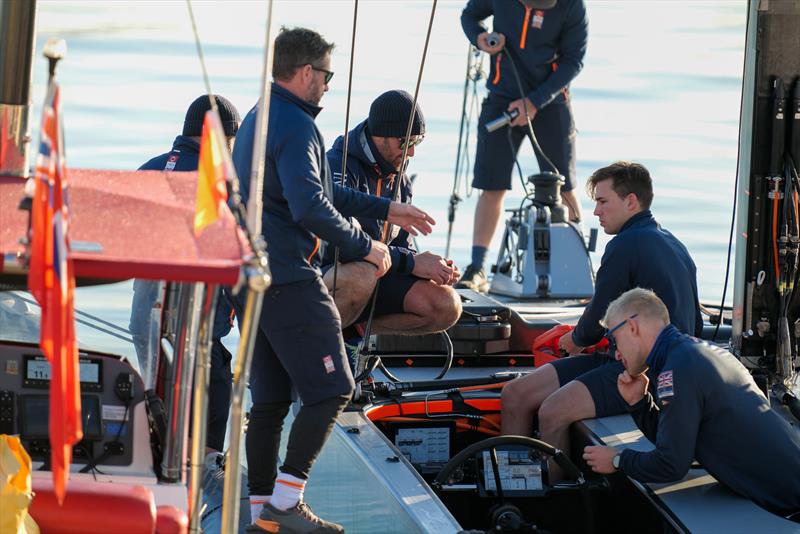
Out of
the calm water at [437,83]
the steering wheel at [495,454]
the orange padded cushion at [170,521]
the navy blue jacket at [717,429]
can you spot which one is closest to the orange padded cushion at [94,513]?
the orange padded cushion at [170,521]

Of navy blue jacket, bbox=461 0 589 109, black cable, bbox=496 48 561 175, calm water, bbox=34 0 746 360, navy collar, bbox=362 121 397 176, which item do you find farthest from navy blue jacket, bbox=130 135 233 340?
calm water, bbox=34 0 746 360

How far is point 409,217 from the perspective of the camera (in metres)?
4.82

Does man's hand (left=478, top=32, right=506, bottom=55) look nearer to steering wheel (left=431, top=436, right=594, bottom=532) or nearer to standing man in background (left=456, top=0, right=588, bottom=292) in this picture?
standing man in background (left=456, top=0, right=588, bottom=292)

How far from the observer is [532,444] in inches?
187

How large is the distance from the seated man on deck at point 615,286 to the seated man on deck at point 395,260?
1.60 ft

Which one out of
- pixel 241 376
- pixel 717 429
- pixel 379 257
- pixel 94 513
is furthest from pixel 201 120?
pixel 241 376

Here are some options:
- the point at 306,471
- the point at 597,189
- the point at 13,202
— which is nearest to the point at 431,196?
the point at 597,189

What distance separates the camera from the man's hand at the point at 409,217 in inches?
190

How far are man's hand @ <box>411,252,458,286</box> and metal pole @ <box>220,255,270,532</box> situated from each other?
2.52 m

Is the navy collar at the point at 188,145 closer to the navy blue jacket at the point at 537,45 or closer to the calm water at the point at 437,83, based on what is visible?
the navy blue jacket at the point at 537,45

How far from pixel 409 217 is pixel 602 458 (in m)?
0.98

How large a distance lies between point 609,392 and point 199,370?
96.5 inches

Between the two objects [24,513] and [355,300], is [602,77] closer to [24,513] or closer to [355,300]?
[355,300]

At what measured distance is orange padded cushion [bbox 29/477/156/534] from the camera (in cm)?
328
